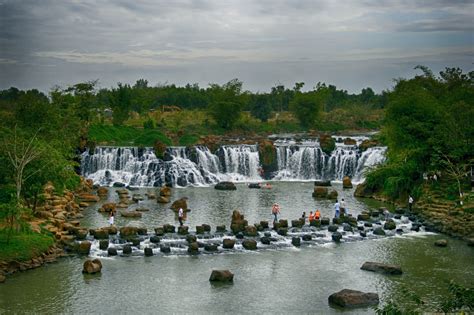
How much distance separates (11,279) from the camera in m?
30.5

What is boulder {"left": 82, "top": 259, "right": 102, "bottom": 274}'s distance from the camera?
31703 mm

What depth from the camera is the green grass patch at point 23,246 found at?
1265 inches

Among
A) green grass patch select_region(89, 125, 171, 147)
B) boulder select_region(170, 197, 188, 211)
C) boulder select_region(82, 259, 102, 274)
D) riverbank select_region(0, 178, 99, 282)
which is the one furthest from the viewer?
green grass patch select_region(89, 125, 171, 147)

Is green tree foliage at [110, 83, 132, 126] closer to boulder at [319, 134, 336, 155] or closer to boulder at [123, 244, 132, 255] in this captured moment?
boulder at [319, 134, 336, 155]

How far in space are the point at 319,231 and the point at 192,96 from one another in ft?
305

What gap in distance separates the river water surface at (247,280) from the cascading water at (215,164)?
29890 mm

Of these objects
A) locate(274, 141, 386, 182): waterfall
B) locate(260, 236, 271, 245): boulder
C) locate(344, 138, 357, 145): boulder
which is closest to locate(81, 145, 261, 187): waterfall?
locate(274, 141, 386, 182): waterfall

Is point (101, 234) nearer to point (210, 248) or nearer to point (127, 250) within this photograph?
point (127, 250)

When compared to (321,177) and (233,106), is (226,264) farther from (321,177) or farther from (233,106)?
(233,106)

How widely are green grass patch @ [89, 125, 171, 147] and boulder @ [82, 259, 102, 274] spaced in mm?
44829

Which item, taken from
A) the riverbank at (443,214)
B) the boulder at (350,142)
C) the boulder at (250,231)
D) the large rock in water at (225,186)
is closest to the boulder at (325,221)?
the boulder at (250,231)

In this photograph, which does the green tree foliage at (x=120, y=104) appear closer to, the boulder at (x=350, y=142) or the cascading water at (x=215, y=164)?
the cascading water at (x=215, y=164)

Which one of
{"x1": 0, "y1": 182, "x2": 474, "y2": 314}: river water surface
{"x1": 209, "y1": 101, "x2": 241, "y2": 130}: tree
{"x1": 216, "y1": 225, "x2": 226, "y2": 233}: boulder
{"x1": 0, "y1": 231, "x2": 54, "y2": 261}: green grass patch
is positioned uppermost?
{"x1": 209, "y1": 101, "x2": 241, "y2": 130}: tree

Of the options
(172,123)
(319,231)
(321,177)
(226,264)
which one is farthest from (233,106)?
(226,264)
